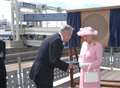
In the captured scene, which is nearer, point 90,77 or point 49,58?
point 49,58

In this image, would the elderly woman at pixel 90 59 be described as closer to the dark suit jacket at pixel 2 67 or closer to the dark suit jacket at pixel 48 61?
the dark suit jacket at pixel 48 61

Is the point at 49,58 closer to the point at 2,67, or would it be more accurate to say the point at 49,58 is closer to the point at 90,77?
the point at 2,67

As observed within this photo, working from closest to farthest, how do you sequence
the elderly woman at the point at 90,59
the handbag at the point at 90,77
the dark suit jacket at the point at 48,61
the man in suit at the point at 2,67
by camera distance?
the dark suit jacket at the point at 48,61, the man in suit at the point at 2,67, the elderly woman at the point at 90,59, the handbag at the point at 90,77

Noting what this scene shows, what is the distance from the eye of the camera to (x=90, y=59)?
596cm

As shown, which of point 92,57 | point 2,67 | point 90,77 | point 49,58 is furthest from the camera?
point 90,77

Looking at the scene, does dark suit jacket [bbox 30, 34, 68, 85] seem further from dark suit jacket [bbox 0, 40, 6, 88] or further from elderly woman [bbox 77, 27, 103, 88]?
elderly woman [bbox 77, 27, 103, 88]

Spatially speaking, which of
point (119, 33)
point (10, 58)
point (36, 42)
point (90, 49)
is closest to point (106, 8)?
point (119, 33)

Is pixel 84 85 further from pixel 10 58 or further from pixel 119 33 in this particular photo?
pixel 10 58

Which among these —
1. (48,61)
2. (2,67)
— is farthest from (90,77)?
(2,67)

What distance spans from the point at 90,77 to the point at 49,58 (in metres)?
1.22

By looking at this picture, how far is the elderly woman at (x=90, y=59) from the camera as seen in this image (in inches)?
231

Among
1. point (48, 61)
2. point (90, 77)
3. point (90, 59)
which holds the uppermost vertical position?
point (48, 61)

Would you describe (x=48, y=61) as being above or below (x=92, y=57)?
above

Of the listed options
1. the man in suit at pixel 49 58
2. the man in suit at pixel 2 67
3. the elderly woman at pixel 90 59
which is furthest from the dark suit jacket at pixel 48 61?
the elderly woman at pixel 90 59
